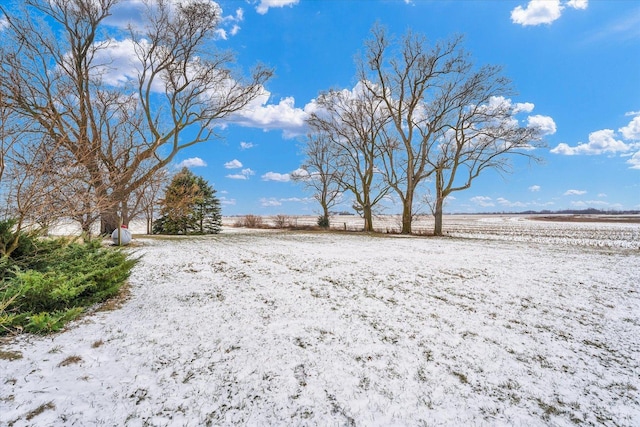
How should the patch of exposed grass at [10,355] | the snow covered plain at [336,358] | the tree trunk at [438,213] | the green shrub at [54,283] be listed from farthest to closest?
1. the tree trunk at [438,213]
2. the green shrub at [54,283]
3. the patch of exposed grass at [10,355]
4. the snow covered plain at [336,358]

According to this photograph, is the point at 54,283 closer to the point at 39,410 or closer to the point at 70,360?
the point at 70,360

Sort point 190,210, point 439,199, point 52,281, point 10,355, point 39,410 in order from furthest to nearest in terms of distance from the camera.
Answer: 1. point 190,210
2. point 439,199
3. point 52,281
4. point 10,355
5. point 39,410

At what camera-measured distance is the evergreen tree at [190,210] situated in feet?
81.1

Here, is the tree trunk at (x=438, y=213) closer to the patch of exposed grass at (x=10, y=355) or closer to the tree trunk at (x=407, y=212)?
the tree trunk at (x=407, y=212)

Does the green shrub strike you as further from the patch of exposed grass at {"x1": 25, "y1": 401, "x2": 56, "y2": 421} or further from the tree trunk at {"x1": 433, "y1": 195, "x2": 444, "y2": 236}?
the tree trunk at {"x1": 433, "y1": 195, "x2": 444, "y2": 236}

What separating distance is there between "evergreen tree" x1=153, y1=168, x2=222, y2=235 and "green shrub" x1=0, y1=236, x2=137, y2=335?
739 inches

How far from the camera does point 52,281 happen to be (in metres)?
3.82

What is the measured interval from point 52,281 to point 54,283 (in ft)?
0.21

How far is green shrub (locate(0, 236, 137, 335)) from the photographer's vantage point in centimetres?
365

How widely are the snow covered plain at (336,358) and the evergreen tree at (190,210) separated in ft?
65.3

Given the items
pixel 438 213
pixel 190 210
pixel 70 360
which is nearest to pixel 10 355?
pixel 70 360

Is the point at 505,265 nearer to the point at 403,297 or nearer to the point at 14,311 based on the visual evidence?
the point at 403,297

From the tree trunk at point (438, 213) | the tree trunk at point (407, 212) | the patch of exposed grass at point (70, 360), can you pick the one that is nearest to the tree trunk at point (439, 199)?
the tree trunk at point (438, 213)

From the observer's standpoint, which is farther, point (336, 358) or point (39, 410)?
point (336, 358)
